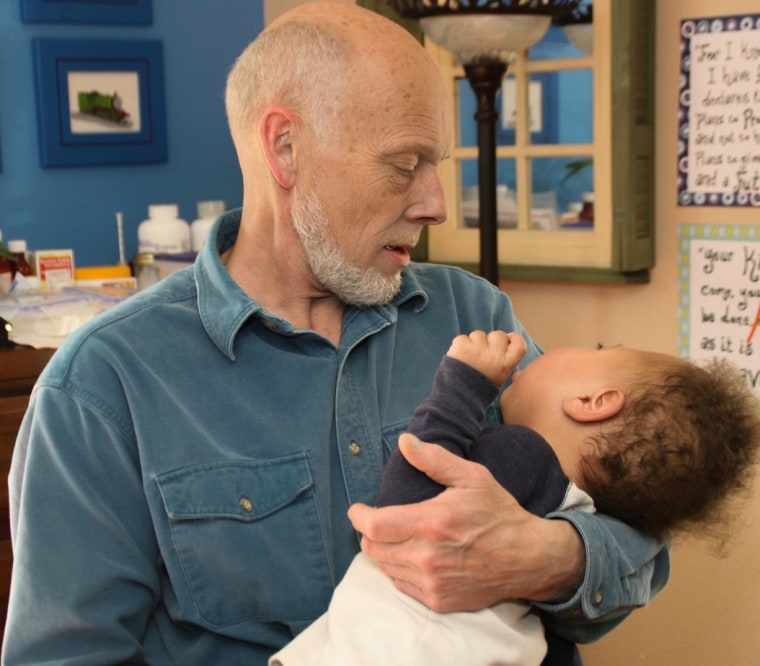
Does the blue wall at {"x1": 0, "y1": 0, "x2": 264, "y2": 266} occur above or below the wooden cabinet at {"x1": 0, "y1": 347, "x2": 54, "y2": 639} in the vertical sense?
above

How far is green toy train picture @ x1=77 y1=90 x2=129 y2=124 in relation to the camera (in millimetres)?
2881

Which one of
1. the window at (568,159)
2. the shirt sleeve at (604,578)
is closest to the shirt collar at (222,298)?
the shirt sleeve at (604,578)

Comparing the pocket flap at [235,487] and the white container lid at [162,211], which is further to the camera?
the white container lid at [162,211]

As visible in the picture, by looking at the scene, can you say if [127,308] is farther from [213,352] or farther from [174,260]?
[174,260]

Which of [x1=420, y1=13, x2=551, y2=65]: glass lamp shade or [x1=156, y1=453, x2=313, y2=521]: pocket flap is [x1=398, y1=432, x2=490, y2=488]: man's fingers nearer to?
[x1=156, y1=453, x2=313, y2=521]: pocket flap

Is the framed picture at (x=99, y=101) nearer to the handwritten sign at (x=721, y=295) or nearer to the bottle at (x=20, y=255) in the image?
the bottle at (x=20, y=255)

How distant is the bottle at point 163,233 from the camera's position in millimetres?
2865

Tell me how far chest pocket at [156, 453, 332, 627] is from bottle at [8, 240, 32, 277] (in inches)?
54.2

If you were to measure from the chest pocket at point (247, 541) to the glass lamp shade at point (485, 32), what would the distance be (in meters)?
1.12

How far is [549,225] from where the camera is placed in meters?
2.87

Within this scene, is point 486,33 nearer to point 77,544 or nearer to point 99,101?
point 99,101

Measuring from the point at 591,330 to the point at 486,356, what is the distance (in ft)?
4.23

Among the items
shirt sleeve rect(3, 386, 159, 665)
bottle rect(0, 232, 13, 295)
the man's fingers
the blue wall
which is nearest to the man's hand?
the man's fingers

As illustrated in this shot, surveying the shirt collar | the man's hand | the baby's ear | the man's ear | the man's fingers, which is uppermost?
the man's ear
